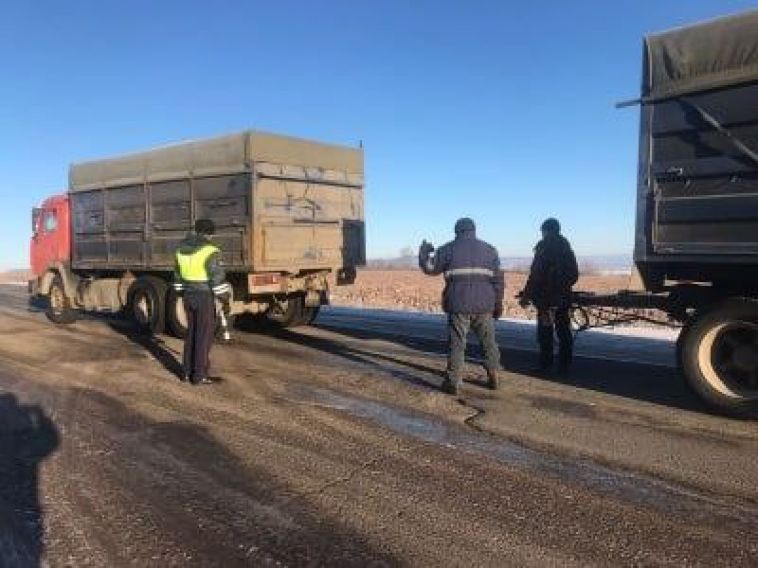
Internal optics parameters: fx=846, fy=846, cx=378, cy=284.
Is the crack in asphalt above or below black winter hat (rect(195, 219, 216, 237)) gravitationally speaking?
below

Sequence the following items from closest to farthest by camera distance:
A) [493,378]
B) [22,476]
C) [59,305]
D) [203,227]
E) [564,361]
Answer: [22,476]
[493,378]
[203,227]
[564,361]
[59,305]

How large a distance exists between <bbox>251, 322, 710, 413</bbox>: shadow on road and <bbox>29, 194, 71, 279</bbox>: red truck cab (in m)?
5.25

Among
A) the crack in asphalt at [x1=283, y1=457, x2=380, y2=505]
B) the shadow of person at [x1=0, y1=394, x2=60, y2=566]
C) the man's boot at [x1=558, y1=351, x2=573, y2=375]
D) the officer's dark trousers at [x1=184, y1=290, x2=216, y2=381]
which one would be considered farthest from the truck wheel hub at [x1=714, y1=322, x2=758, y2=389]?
the shadow of person at [x1=0, y1=394, x2=60, y2=566]

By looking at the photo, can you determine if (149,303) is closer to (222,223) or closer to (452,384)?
(222,223)

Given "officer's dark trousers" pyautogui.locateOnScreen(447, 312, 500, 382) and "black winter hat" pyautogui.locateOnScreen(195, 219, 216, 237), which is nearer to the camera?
"officer's dark trousers" pyautogui.locateOnScreen(447, 312, 500, 382)

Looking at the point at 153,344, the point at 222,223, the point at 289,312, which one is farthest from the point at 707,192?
the point at 289,312

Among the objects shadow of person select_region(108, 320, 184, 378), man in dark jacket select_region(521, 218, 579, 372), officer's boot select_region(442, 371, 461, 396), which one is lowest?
shadow of person select_region(108, 320, 184, 378)

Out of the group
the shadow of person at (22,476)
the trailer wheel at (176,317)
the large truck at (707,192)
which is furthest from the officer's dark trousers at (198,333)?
the large truck at (707,192)

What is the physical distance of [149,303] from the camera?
13109 mm

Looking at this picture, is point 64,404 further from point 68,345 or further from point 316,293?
point 316,293

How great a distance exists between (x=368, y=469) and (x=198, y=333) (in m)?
3.75

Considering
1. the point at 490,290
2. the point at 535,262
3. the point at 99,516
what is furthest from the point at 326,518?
the point at 535,262

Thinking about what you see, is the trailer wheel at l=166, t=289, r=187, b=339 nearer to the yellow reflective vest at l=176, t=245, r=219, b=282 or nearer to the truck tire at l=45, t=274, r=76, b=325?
the truck tire at l=45, t=274, r=76, b=325

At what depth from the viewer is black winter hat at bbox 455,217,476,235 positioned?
7.95 meters
